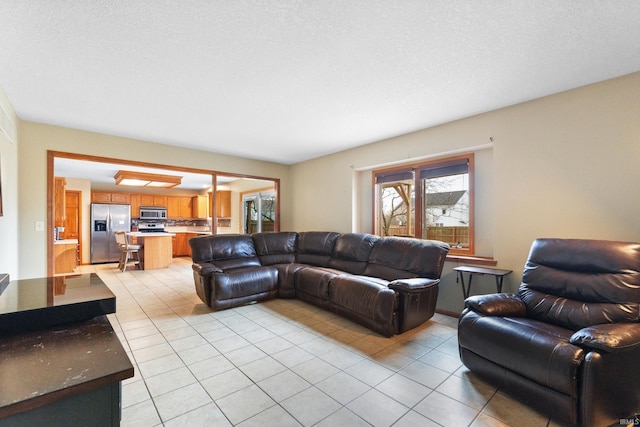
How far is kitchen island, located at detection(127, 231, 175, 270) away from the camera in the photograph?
6531 mm

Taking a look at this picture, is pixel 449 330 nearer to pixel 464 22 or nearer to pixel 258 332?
pixel 258 332

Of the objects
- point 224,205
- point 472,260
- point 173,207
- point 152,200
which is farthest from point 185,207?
point 472,260

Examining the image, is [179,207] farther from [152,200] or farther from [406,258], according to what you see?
[406,258]

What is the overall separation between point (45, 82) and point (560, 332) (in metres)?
4.76

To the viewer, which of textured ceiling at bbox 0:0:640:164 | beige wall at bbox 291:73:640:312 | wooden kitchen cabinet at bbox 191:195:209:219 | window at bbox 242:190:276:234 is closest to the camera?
textured ceiling at bbox 0:0:640:164

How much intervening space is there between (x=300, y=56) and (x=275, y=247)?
3304mm

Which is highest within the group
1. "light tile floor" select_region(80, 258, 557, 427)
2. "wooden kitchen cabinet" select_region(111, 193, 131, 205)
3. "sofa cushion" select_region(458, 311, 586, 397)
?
"wooden kitchen cabinet" select_region(111, 193, 131, 205)

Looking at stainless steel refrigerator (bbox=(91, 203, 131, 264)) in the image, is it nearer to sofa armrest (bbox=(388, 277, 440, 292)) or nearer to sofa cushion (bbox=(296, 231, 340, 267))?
sofa cushion (bbox=(296, 231, 340, 267))

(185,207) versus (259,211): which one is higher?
(185,207)

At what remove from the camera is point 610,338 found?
5.19 feet

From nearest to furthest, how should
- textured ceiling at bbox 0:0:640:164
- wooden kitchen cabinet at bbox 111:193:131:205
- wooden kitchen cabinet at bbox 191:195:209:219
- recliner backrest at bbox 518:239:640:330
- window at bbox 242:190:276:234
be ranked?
textured ceiling at bbox 0:0:640:164 < recliner backrest at bbox 518:239:640:330 < window at bbox 242:190:276:234 < wooden kitchen cabinet at bbox 111:193:131:205 < wooden kitchen cabinet at bbox 191:195:209:219

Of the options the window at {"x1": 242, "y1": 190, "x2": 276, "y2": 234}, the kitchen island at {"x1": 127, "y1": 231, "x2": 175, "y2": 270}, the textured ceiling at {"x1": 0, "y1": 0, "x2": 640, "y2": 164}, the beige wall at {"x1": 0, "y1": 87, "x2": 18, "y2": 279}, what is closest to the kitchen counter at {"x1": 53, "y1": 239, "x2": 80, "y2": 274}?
the kitchen island at {"x1": 127, "y1": 231, "x2": 175, "y2": 270}

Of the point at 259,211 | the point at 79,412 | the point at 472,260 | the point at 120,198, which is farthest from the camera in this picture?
the point at 120,198

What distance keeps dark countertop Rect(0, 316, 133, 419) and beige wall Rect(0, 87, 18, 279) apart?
2.54m
